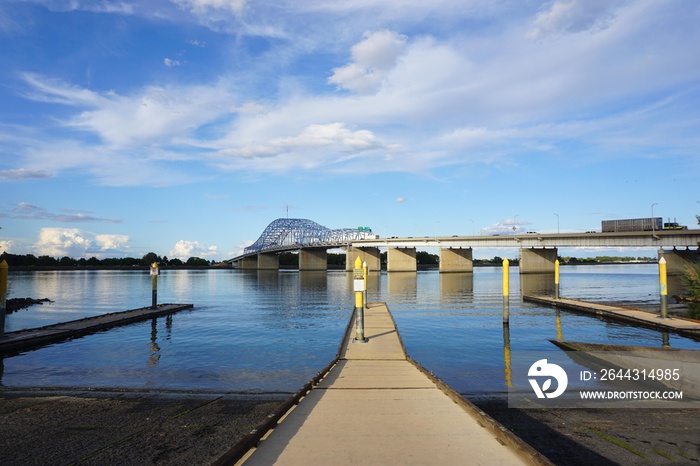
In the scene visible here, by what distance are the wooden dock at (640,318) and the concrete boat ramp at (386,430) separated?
16277 mm

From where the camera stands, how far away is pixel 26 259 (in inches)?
7549

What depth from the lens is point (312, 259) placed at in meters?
168

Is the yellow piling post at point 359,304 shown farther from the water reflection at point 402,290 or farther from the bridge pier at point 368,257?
the bridge pier at point 368,257

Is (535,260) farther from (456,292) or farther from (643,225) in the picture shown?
(456,292)

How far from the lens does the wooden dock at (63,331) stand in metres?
18.6

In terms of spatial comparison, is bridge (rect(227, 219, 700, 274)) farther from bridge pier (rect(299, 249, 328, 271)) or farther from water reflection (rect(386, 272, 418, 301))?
A: water reflection (rect(386, 272, 418, 301))

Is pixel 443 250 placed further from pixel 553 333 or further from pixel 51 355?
pixel 51 355

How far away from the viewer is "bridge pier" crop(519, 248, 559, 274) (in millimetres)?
102750

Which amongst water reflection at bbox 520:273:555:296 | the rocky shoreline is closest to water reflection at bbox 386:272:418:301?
water reflection at bbox 520:273:555:296

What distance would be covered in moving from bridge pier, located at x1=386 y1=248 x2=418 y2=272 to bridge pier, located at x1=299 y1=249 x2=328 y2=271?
1770 inches

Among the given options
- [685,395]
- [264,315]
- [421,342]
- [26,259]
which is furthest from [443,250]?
[26,259]

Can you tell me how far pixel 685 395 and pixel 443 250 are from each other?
111 metres

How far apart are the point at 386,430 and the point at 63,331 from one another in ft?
69.3

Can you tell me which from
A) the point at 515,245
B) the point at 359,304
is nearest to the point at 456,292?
the point at 359,304
